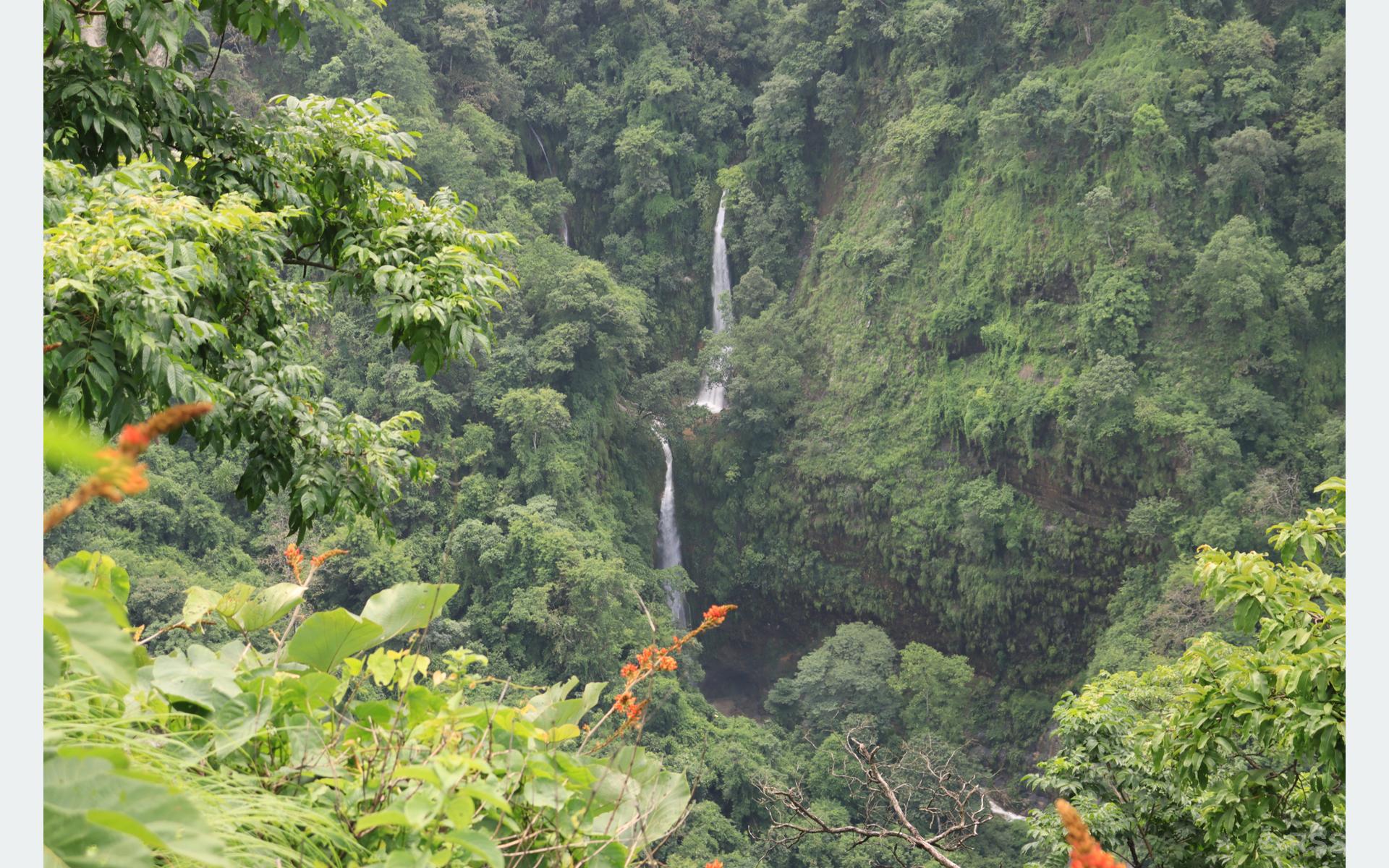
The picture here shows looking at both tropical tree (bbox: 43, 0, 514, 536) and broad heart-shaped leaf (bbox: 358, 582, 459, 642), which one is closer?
broad heart-shaped leaf (bbox: 358, 582, 459, 642)

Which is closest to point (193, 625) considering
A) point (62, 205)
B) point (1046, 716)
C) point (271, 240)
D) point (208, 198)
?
point (62, 205)

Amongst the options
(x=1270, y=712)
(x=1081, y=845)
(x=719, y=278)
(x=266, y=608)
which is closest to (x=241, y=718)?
(x=266, y=608)

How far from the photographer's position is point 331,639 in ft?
4.63

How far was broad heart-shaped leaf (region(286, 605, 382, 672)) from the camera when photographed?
138 centimetres

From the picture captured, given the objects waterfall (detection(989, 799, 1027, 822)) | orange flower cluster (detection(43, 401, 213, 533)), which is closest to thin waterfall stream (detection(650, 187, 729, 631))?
waterfall (detection(989, 799, 1027, 822))

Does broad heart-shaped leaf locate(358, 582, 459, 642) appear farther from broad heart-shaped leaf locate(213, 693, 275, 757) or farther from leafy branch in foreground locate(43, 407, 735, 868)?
broad heart-shaped leaf locate(213, 693, 275, 757)

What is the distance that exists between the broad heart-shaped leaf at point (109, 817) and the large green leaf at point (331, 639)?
609mm

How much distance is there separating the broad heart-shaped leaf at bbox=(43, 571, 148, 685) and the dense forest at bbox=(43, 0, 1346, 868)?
34 cm

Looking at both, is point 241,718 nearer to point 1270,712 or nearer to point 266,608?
point 266,608

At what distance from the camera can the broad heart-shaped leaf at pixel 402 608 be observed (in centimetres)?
143

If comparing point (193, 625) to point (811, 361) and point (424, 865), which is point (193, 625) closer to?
point (424, 865)

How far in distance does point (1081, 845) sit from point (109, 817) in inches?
25.7

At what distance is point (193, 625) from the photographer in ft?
5.23

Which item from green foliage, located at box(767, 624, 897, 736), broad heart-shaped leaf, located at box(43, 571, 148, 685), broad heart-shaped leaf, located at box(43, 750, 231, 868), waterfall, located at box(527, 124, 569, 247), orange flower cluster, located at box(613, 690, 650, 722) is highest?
waterfall, located at box(527, 124, 569, 247)
